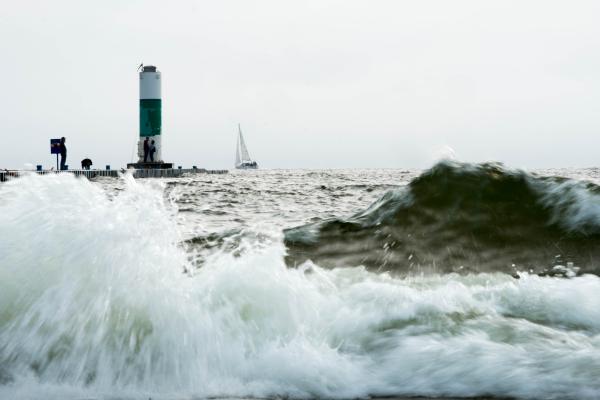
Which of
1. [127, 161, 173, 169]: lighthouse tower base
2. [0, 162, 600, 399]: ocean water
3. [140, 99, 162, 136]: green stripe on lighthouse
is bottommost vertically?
[0, 162, 600, 399]: ocean water

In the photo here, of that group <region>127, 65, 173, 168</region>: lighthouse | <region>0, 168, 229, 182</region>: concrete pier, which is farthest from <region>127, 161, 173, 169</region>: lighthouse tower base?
<region>0, 168, 229, 182</region>: concrete pier

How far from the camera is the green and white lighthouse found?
41.6m

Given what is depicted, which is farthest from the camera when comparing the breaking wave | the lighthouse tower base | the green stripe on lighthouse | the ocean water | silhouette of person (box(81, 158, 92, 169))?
the lighthouse tower base

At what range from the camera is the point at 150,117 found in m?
41.6

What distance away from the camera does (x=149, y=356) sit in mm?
2604

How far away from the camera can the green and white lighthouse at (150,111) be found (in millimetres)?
41594

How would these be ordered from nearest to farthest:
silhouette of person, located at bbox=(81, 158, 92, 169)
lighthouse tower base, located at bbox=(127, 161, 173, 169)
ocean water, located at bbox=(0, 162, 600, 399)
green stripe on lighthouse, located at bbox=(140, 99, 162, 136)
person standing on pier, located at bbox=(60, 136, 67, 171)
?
ocean water, located at bbox=(0, 162, 600, 399) < person standing on pier, located at bbox=(60, 136, 67, 171) < silhouette of person, located at bbox=(81, 158, 92, 169) < green stripe on lighthouse, located at bbox=(140, 99, 162, 136) < lighthouse tower base, located at bbox=(127, 161, 173, 169)

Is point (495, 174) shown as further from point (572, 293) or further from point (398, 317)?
point (398, 317)

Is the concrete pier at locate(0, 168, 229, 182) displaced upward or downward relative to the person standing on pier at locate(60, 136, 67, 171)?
downward

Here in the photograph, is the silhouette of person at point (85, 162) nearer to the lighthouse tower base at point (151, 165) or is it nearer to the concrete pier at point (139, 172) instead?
the concrete pier at point (139, 172)

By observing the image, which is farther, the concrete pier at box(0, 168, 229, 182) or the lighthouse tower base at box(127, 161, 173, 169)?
the lighthouse tower base at box(127, 161, 173, 169)

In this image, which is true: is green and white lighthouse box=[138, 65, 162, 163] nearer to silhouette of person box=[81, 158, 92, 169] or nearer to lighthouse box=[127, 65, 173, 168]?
lighthouse box=[127, 65, 173, 168]

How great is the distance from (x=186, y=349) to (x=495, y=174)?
4955mm

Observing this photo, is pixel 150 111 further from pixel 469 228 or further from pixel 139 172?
pixel 469 228
